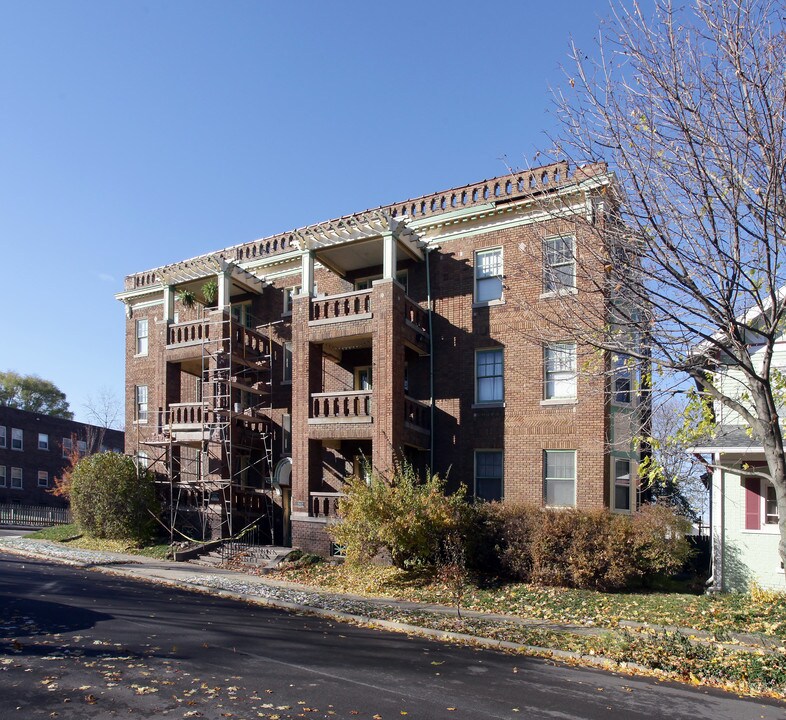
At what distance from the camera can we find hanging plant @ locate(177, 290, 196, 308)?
93.5 ft

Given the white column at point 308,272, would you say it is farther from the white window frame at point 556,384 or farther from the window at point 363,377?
the white window frame at point 556,384

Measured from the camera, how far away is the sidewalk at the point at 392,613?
12.0m

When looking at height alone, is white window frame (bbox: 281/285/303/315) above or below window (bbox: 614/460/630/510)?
above

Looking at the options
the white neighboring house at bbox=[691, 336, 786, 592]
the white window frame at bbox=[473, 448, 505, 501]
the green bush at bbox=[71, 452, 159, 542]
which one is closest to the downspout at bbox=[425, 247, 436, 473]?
the white window frame at bbox=[473, 448, 505, 501]

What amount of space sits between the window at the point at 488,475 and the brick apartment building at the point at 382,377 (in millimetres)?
60

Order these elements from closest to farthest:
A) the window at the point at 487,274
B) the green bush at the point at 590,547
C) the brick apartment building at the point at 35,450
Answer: the green bush at the point at 590,547 < the window at the point at 487,274 < the brick apartment building at the point at 35,450

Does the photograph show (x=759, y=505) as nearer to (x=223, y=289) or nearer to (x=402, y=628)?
(x=402, y=628)

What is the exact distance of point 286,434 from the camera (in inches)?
1037

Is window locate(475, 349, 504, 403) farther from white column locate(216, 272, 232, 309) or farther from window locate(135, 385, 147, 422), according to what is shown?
window locate(135, 385, 147, 422)

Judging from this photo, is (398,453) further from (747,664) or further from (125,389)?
(125,389)

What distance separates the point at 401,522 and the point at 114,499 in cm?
1306

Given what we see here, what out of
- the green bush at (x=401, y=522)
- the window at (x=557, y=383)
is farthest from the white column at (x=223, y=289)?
the window at (x=557, y=383)

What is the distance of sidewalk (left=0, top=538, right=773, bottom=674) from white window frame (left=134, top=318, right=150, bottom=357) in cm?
1205

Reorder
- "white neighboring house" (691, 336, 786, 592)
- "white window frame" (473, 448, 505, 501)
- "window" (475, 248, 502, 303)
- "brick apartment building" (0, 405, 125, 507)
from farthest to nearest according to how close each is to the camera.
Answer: "brick apartment building" (0, 405, 125, 507) < "window" (475, 248, 502, 303) < "white window frame" (473, 448, 505, 501) < "white neighboring house" (691, 336, 786, 592)
